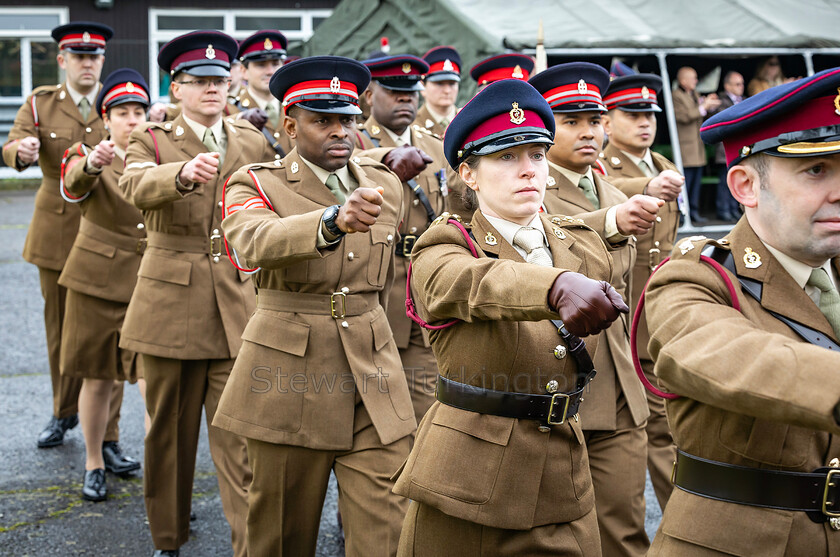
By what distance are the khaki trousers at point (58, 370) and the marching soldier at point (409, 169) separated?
6.68 feet

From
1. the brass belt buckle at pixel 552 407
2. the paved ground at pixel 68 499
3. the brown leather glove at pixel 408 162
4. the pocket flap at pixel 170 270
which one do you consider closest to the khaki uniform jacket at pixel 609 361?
the brown leather glove at pixel 408 162

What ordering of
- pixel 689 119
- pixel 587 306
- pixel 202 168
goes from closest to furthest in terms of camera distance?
1. pixel 587 306
2. pixel 202 168
3. pixel 689 119

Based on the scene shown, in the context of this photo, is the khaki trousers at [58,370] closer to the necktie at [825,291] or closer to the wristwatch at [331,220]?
the wristwatch at [331,220]

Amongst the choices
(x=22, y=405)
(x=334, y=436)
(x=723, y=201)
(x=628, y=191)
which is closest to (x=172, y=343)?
(x=334, y=436)

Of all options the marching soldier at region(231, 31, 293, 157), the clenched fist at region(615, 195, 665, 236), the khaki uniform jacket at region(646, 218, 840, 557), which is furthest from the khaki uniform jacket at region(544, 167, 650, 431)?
the marching soldier at region(231, 31, 293, 157)

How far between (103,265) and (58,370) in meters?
1.21

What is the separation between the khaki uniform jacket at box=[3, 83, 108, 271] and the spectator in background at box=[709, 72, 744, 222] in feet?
28.3

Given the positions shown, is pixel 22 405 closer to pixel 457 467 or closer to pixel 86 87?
pixel 86 87

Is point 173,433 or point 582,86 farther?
point 173,433

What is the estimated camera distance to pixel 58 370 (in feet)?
22.1

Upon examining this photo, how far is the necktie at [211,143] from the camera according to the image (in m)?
5.15

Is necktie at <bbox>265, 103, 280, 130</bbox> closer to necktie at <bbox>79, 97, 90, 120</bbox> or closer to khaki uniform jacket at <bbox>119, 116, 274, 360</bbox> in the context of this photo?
necktie at <bbox>79, 97, 90, 120</bbox>

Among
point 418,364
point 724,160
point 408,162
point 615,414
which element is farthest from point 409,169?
point 724,160

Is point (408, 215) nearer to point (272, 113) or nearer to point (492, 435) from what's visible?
point (272, 113)
